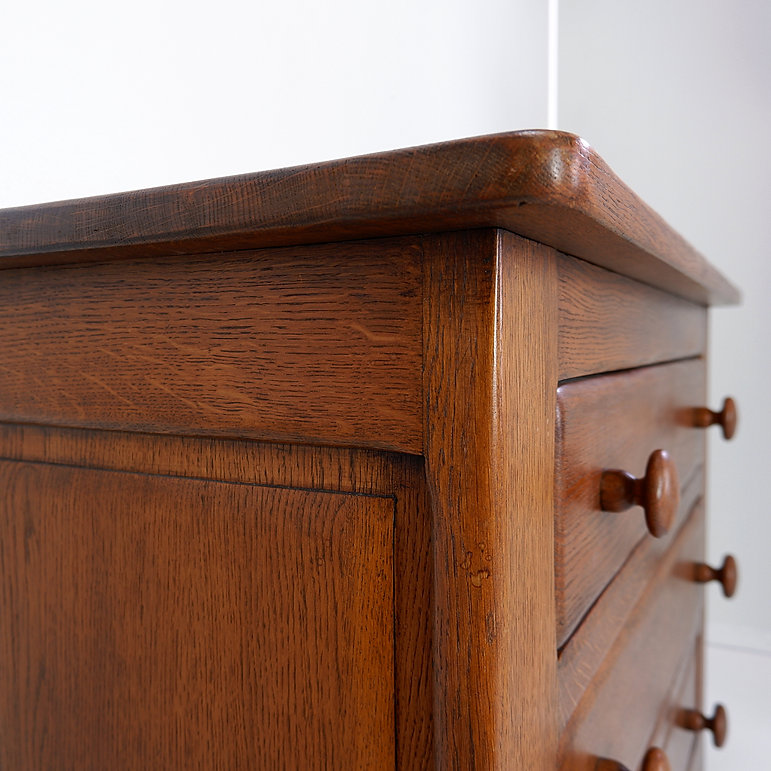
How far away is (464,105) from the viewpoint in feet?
4.24

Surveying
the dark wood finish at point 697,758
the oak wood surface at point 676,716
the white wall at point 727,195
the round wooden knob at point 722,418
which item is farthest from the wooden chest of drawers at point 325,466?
the white wall at point 727,195

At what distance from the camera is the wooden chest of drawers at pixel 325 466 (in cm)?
26

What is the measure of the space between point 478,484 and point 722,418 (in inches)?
22.2

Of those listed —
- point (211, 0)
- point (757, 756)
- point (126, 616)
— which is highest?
point (211, 0)

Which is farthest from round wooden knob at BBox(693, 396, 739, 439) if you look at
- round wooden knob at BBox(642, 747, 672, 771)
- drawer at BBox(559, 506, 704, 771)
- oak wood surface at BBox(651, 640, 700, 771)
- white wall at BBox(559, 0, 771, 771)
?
white wall at BBox(559, 0, 771, 771)

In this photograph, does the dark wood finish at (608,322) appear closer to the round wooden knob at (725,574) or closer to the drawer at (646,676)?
the drawer at (646,676)

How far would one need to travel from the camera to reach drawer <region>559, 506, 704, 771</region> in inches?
15.5

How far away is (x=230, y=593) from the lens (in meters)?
0.33

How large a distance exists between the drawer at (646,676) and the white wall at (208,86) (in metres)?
0.51

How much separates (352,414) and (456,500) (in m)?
0.05

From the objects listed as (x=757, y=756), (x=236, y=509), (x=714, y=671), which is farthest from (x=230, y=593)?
(x=714, y=671)

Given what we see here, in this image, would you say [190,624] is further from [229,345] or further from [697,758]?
[697,758]

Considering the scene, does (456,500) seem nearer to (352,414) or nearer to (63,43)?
(352,414)

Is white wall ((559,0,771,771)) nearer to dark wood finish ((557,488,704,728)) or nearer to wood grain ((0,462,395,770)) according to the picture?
dark wood finish ((557,488,704,728))
